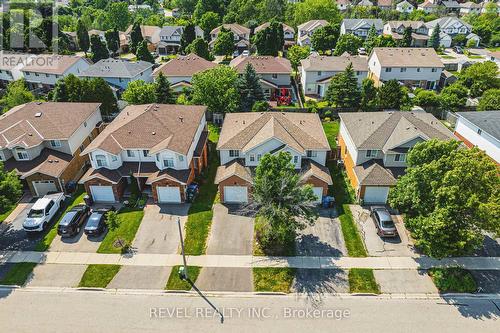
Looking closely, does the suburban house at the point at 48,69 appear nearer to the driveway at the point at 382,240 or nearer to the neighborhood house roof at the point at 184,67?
the neighborhood house roof at the point at 184,67

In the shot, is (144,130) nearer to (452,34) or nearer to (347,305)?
(347,305)

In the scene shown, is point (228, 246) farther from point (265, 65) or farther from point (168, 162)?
point (265, 65)

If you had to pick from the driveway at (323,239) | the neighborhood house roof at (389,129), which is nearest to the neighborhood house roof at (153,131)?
the driveway at (323,239)

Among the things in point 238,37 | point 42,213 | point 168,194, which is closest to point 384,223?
point 168,194

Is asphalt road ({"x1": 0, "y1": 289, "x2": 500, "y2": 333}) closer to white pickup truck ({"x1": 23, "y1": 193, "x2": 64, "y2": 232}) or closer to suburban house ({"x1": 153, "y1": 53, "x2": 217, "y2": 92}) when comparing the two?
white pickup truck ({"x1": 23, "y1": 193, "x2": 64, "y2": 232})

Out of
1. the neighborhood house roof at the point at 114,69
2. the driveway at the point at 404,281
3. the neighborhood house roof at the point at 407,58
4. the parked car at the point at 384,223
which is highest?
the neighborhood house roof at the point at 407,58

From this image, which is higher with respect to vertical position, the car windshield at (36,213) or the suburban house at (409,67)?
the suburban house at (409,67)
